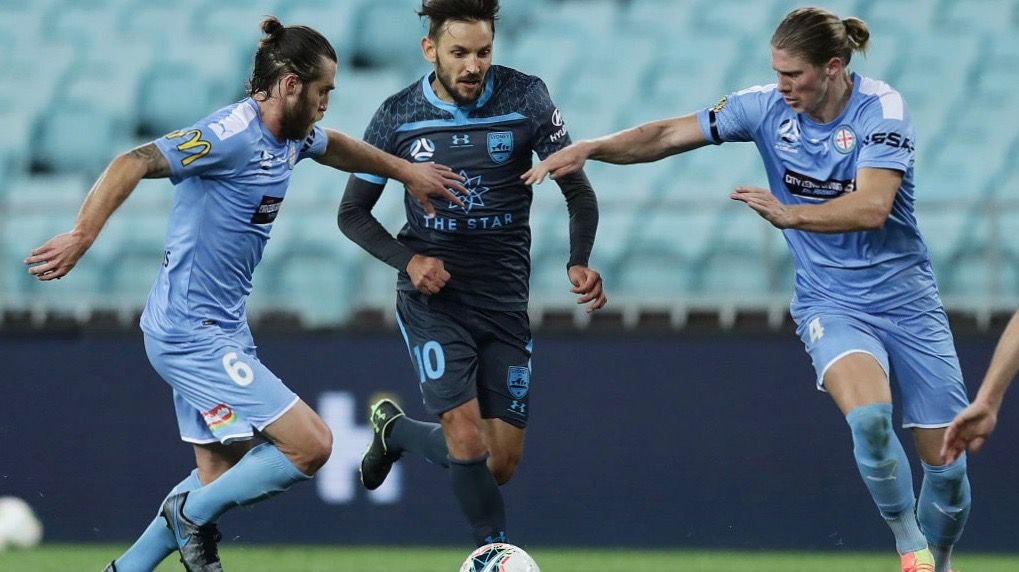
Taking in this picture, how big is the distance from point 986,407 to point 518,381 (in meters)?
2.49

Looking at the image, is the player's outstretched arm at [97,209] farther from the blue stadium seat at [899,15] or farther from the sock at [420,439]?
the blue stadium seat at [899,15]

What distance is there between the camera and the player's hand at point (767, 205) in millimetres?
5461

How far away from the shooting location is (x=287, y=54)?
5918mm

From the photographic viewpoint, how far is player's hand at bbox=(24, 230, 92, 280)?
5086 mm

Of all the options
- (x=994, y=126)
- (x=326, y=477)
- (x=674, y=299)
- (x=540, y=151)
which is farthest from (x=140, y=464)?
(x=994, y=126)

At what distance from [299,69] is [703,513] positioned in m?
4.17

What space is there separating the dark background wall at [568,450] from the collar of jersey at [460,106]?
8.69 feet

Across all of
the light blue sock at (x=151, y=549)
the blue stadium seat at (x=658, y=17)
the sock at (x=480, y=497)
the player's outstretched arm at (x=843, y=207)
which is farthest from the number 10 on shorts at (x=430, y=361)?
the blue stadium seat at (x=658, y=17)

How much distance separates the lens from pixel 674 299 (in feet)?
28.7

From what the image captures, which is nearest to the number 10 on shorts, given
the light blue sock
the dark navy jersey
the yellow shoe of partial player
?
the dark navy jersey

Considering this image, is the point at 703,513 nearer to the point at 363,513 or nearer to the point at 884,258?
the point at 363,513

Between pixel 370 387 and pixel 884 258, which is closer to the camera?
pixel 884 258

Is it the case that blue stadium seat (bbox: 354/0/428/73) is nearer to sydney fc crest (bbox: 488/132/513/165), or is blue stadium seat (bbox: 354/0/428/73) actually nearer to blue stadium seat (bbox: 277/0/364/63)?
blue stadium seat (bbox: 277/0/364/63)

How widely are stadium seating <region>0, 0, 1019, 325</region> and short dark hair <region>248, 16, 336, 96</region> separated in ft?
9.41
